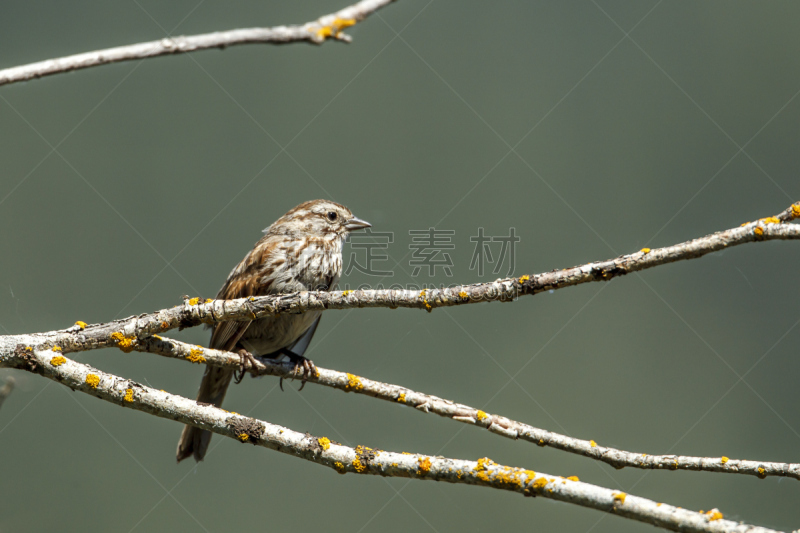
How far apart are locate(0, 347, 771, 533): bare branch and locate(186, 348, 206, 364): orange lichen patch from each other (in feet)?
2.07

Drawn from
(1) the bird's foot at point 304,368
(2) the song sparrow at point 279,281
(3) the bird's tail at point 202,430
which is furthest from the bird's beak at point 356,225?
(3) the bird's tail at point 202,430

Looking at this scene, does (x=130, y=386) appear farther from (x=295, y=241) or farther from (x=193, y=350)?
(x=295, y=241)

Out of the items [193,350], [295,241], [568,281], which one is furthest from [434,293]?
[295,241]

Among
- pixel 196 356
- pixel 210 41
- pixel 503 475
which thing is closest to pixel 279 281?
pixel 196 356

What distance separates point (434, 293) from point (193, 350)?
1.34m

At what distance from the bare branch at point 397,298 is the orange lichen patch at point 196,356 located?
1.23 ft

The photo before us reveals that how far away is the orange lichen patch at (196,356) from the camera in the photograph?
309cm

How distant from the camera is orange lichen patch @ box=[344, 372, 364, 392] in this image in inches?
125

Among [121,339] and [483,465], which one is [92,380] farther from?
[483,465]

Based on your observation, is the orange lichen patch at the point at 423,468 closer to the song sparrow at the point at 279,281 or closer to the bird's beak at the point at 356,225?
the song sparrow at the point at 279,281

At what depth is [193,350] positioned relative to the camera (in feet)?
10.2

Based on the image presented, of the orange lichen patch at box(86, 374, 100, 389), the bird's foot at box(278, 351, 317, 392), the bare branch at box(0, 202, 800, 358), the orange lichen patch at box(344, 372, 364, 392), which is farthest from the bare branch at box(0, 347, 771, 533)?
the bird's foot at box(278, 351, 317, 392)

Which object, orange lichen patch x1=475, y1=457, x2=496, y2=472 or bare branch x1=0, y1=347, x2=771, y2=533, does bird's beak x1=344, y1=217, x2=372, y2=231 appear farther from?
orange lichen patch x1=475, y1=457, x2=496, y2=472

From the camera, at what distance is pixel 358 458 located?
224cm
